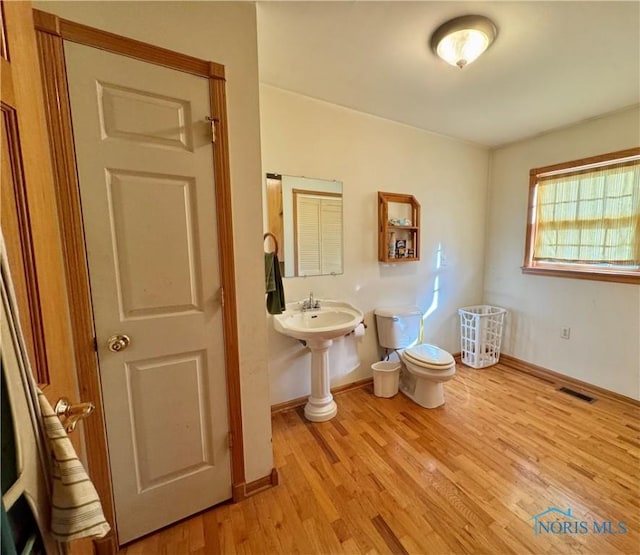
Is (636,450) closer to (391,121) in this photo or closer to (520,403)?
(520,403)

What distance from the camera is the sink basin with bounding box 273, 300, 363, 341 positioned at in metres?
1.80

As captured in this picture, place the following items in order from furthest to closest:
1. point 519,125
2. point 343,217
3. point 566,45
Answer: point 519,125, point 343,217, point 566,45

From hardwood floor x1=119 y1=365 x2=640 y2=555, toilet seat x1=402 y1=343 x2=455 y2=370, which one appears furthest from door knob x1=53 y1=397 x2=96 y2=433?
toilet seat x1=402 y1=343 x2=455 y2=370

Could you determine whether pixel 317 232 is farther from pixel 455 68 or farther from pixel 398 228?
pixel 455 68

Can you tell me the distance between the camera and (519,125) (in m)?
2.52

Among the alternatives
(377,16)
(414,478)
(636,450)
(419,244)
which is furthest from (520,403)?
(377,16)

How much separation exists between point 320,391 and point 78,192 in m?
1.85

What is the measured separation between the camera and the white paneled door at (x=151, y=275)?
106 cm

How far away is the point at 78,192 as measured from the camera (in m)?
1.03

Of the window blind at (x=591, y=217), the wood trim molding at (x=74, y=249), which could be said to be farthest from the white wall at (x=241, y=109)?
the window blind at (x=591, y=217)

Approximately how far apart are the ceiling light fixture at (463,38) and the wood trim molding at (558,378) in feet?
9.46

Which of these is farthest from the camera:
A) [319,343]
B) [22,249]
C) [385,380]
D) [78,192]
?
[385,380]

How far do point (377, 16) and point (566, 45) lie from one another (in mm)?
1109

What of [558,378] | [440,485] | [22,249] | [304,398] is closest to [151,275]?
[22,249]
